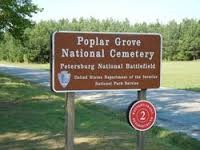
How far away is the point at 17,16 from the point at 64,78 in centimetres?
1869

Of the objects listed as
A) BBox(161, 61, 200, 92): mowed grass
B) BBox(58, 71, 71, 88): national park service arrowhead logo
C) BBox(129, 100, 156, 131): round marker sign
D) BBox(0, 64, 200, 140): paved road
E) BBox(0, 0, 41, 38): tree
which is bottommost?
BBox(0, 64, 200, 140): paved road

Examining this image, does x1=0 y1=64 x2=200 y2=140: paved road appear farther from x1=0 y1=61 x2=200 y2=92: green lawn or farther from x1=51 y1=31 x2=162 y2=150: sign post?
x1=51 y1=31 x2=162 y2=150: sign post

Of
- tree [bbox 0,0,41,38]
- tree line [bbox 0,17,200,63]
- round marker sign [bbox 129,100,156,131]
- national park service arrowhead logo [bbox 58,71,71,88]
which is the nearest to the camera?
national park service arrowhead logo [bbox 58,71,71,88]

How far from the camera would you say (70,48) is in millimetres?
6773

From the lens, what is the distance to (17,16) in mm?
24953

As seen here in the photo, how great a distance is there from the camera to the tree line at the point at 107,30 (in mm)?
89062

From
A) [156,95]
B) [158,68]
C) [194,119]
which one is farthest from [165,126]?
[156,95]

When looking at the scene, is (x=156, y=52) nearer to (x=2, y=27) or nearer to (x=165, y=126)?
(x=165, y=126)

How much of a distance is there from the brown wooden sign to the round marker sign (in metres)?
0.24

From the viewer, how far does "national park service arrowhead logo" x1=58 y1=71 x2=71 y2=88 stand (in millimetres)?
→ 6684

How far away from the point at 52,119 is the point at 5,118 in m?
1.13

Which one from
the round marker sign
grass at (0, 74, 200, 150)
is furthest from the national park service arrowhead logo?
grass at (0, 74, 200, 150)

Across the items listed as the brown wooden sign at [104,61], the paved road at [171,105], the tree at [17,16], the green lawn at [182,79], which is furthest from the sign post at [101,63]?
the green lawn at [182,79]

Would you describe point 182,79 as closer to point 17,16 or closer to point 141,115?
point 17,16
